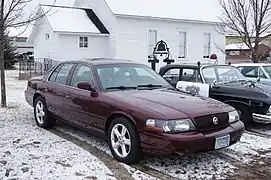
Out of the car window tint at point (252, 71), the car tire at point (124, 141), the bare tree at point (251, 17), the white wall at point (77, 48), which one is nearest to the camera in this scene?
the car tire at point (124, 141)

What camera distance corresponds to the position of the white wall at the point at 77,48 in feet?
A: 65.1

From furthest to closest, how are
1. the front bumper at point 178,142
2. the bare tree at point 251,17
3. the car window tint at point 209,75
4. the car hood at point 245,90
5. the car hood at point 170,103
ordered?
the bare tree at point 251,17 < the car window tint at point 209,75 < the car hood at point 245,90 < the car hood at point 170,103 < the front bumper at point 178,142

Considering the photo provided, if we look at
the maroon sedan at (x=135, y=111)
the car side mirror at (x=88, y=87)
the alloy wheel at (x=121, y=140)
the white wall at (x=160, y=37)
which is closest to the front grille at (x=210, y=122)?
the maroon sedan at (x=135, y=111)

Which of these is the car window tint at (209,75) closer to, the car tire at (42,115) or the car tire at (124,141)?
the car tire at (124,141)

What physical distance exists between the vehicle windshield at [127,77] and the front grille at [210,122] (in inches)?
55.5

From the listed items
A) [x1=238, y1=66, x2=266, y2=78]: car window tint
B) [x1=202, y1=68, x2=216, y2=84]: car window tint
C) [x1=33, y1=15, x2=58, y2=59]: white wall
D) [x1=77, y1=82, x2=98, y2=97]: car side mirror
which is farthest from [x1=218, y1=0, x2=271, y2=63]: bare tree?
[x1=77, y1=82, x2=98, y2=97]: car side mirror

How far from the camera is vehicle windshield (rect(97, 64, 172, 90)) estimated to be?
576cm

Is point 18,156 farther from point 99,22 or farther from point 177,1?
point 177,1

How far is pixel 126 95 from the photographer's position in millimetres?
5301

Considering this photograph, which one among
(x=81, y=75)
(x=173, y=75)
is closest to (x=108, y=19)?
(x=173, y=75)

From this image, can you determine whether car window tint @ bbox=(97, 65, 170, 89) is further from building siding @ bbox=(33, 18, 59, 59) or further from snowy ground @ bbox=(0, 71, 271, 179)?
building siding @ bbox=(33, 18, 59, 59)

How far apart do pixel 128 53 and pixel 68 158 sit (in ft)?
52.7

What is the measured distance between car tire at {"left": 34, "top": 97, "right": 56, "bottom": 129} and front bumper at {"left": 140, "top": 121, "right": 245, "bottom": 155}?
3.00 m

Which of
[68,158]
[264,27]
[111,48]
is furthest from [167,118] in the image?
[111,48]
